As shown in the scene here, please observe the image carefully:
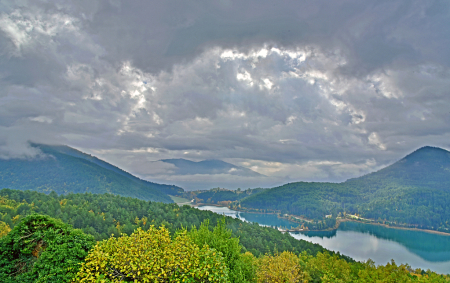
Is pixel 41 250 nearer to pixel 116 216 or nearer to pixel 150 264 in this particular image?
pixel 150 264

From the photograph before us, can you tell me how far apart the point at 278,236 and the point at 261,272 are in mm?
66905

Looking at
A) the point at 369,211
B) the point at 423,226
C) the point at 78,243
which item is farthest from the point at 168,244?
the point at 369,211

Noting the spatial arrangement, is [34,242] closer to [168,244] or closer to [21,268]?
[21,268]

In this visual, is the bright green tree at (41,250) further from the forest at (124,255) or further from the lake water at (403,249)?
the lake water at (403,249)

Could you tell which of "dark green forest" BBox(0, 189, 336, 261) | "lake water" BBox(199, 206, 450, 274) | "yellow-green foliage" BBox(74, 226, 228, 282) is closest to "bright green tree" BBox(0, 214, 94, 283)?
"yellow-green foliage" BBox(74, 226, 228, 282)

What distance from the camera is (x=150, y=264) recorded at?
31.3 feet

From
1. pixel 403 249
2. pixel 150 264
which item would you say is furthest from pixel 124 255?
pixel 403 249

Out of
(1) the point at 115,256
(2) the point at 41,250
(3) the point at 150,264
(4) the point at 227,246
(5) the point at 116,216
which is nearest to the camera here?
(3) the point at 150,264

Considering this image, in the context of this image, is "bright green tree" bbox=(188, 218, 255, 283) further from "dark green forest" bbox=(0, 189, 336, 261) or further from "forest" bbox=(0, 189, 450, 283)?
"dark green forest" bbox=(0, 189, 336, 261)

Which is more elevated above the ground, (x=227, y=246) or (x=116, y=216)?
(x=227, y=246)

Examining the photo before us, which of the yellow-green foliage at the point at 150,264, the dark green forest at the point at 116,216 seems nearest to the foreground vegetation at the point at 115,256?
the yellow-green foliage at the point at 150,264

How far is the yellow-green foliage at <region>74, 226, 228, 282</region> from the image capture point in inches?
373

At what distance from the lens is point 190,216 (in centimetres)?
9081

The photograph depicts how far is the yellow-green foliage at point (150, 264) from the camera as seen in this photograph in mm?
9469
